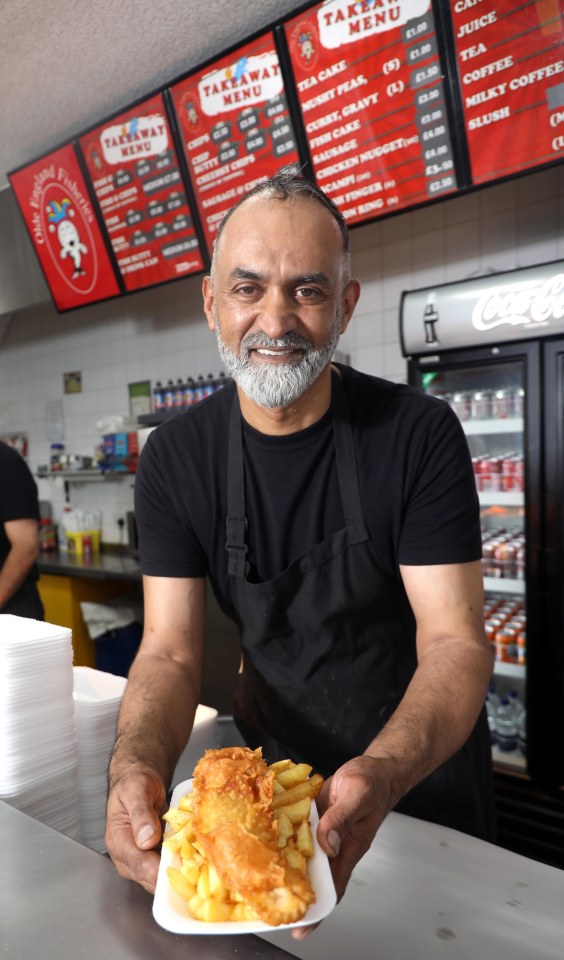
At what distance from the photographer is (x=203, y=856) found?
2.37ft

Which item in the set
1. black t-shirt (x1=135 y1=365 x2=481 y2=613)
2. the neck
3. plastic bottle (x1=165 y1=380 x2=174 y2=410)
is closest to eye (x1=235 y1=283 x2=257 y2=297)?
the neck

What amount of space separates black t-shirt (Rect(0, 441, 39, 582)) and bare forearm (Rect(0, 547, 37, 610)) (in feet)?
0.22

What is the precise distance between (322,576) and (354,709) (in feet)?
1.02

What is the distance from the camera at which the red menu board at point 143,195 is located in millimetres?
3256

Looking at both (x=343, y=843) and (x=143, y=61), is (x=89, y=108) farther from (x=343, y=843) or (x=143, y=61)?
(x=343, y=843)

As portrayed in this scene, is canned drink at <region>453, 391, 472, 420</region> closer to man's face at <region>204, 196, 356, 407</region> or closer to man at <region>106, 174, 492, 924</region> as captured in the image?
man at <region>106, 174, 492, 924</region>

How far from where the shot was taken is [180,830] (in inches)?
30.5

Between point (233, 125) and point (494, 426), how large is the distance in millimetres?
1784

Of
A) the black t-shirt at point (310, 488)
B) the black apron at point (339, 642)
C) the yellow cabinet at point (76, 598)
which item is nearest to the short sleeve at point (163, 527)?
the black t-shirt at point (310, 488)

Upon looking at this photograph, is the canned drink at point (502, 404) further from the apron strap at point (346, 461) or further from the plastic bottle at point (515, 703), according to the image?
the apron strap at point (346, 461)

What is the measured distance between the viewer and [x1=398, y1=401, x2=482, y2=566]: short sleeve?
1.31 m

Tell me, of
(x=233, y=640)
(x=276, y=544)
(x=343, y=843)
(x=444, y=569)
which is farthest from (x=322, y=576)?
(x=233, y=640)

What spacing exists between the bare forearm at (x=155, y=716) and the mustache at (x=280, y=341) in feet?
2.23

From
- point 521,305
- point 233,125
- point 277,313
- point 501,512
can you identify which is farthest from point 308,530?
point 233,125
